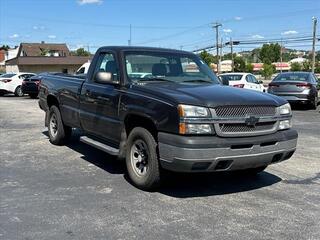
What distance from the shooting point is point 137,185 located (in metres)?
6.20

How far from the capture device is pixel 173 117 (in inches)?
215

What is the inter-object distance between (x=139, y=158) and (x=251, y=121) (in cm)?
156

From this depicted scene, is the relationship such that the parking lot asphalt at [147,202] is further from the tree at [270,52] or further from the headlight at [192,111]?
the tree at [270,52]

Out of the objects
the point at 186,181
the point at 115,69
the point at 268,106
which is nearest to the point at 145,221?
the point at 186,181

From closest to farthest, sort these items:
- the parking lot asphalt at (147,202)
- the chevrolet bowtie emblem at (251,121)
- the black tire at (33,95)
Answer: the parking lot asphalt at (147,202) < the chevrolet bowtie emblem at (251,121) < the black tire at (33,95)

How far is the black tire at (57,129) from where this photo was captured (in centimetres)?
917

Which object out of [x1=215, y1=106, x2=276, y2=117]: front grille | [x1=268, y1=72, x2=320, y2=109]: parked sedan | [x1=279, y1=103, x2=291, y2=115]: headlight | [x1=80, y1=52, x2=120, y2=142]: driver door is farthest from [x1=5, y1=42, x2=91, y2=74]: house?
[x1=215, y1=106, x2=276, y2=117]: front grille

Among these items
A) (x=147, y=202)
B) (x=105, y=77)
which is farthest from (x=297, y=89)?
(x=147, y=202)

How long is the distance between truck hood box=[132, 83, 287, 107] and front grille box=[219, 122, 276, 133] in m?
0.25

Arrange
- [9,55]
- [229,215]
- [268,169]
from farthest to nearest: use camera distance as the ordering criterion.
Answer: [9,55] → [268,169] → [229,215]

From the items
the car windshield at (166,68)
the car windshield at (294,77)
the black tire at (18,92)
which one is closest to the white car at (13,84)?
the black tire at (18,92)

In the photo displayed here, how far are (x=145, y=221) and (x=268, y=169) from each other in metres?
3.11

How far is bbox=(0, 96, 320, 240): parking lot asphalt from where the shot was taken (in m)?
4.71

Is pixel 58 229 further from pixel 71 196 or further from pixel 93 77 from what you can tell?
pixel 93 77
